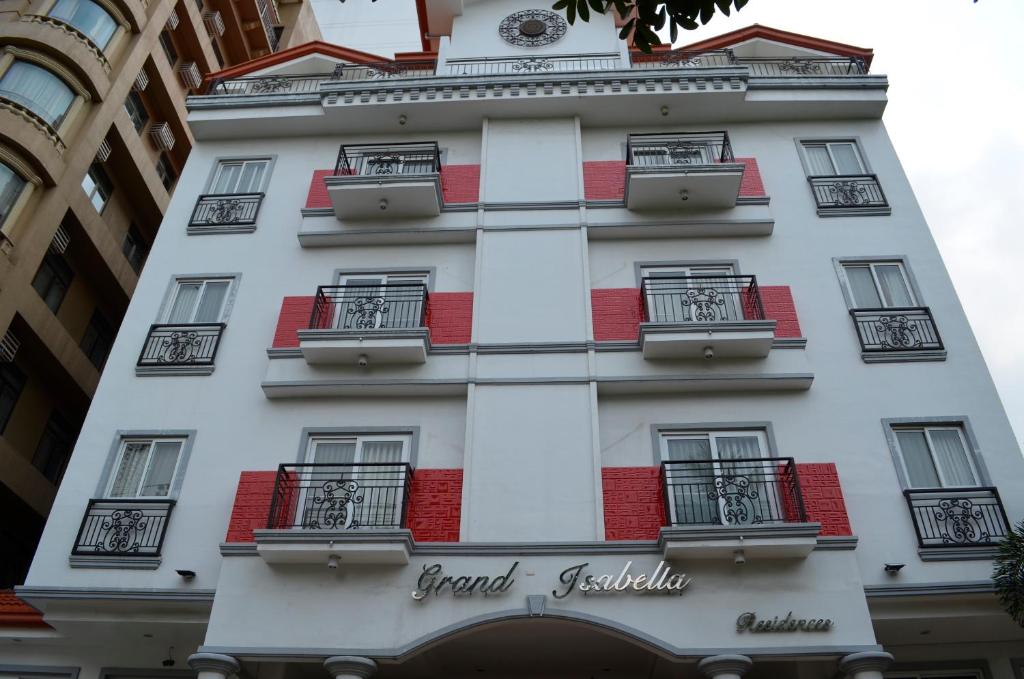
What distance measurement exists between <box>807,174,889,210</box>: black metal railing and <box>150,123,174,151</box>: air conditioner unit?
54.8 feet

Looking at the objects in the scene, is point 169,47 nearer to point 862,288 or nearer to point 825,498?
point 862,288

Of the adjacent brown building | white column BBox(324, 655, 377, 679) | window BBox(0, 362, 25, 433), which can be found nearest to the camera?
white column BBox(324, 655, 377, 679)

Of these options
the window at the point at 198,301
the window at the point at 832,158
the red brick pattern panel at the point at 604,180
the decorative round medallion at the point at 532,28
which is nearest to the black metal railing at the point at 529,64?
the decorative round medallion at the point at 532,28

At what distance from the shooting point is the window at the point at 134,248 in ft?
69.5

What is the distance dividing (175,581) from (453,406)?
4927 mm

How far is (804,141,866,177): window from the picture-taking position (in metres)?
16.2

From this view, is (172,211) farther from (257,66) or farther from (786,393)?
(786,393)

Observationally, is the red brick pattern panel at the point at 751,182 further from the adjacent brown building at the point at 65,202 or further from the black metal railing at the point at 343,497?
the adjacent brown building at the point at 65,202

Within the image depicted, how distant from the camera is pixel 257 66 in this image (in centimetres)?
1898

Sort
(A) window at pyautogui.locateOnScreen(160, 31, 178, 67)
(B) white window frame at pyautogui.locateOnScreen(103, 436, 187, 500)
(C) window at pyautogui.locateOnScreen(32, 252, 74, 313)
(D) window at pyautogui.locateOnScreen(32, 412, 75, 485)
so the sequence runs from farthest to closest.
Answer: (A) window at pyautogui.locateOnScreen(160, 31, 178, 67), (C) window at pyautogui.locateOnScreen(32, 252, 74, 313), (D) window at pyautogui.locateOnScreen(32, 412, 75, 485), (B) white window frame at pyautogui.locateOnScreen(103, 436, 187, 500)

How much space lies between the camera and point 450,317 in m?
14.4

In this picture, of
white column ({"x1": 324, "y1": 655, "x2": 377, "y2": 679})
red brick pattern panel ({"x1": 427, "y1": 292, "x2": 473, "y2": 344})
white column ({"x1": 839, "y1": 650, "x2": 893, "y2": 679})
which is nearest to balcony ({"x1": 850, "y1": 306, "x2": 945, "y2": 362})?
white column ({"x1": 839, "y1": 650, "x2": 893, "y2": 679})

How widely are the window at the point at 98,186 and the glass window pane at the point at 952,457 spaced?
18.5 metres

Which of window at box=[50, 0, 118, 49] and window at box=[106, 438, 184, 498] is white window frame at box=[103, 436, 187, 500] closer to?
window at box=[106, 438, 184, 498]
